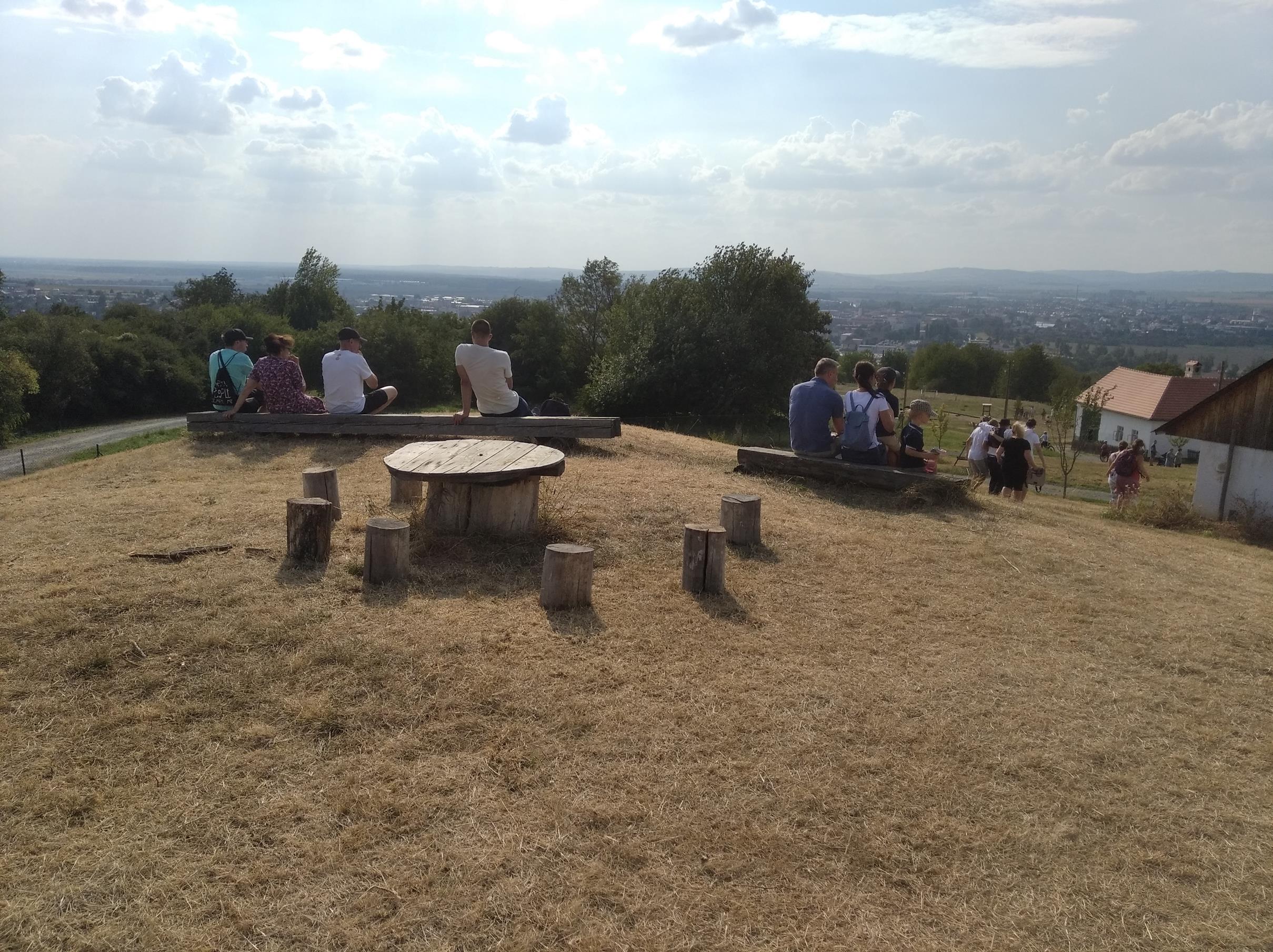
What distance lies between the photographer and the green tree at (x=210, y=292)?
8294 cm

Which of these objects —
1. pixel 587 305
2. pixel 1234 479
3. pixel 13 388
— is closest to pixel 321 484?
pixel 1234 479

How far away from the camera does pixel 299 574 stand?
6.41m

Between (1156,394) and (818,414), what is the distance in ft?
210

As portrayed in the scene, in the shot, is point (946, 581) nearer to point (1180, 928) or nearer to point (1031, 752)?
point (1031, 752)

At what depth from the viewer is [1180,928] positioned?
3.66 metres

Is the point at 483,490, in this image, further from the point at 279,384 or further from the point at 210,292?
the point at 210,292

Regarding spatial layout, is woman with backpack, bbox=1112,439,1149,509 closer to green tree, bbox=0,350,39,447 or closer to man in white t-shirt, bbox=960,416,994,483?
man in white t-shirt, bbox=960,416,994,483

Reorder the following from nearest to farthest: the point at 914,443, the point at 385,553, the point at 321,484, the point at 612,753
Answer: the point at 612,753 < the point at 385,553 < the point at 321,484 < the point at 914,443

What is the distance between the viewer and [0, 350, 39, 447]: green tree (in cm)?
4294

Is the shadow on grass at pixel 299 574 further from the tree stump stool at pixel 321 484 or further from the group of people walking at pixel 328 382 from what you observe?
the group of people walking at pixel 328 382

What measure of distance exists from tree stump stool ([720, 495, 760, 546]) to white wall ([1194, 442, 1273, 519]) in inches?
708

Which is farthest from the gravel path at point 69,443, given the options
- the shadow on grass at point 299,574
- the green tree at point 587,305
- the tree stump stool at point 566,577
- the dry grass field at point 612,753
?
the tree stump stool at point 566,577

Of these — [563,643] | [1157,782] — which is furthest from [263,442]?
[1157,782]

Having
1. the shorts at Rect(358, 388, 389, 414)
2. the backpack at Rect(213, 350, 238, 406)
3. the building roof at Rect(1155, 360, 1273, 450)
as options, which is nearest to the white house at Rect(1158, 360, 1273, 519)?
the building roof at Rect(1155, 360, 1273, 450)
